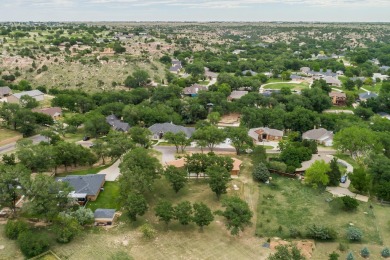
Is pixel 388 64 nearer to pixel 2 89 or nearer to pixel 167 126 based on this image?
pixel 167 126

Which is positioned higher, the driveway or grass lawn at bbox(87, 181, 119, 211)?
the driveway

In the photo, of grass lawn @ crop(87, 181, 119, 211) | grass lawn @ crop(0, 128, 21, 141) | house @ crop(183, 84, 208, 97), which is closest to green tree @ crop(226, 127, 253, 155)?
grass lawn @ crop(87, 181, 119, 211)

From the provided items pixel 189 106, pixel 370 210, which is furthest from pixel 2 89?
pixel 370 210

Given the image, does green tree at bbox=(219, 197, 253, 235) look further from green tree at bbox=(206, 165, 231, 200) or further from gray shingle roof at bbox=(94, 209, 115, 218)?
gray shingle roof at bbox=(94, 209, 115, 218)

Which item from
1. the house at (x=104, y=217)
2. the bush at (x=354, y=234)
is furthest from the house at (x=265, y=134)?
the house at (x=104, y=217)

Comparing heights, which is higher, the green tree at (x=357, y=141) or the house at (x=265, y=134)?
the green tree at (x=357, y=141)

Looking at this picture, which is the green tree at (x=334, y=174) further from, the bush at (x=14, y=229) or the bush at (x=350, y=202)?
the bush at (x=14, y=229)

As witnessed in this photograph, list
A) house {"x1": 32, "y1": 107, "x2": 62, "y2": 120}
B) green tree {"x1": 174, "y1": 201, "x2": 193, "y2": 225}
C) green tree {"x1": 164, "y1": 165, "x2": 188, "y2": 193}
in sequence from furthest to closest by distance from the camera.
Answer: house {"x1": 32, "y1": 107, "x2": 62, "y2": 120} < green tree {"x1": 164, "y1": 165, "x2": 188, "y2": 193} < green tree {"x1": 174, "y1": 201, "x2": 193, "y2": 225}

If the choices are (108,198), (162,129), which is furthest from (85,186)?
(162,129)
